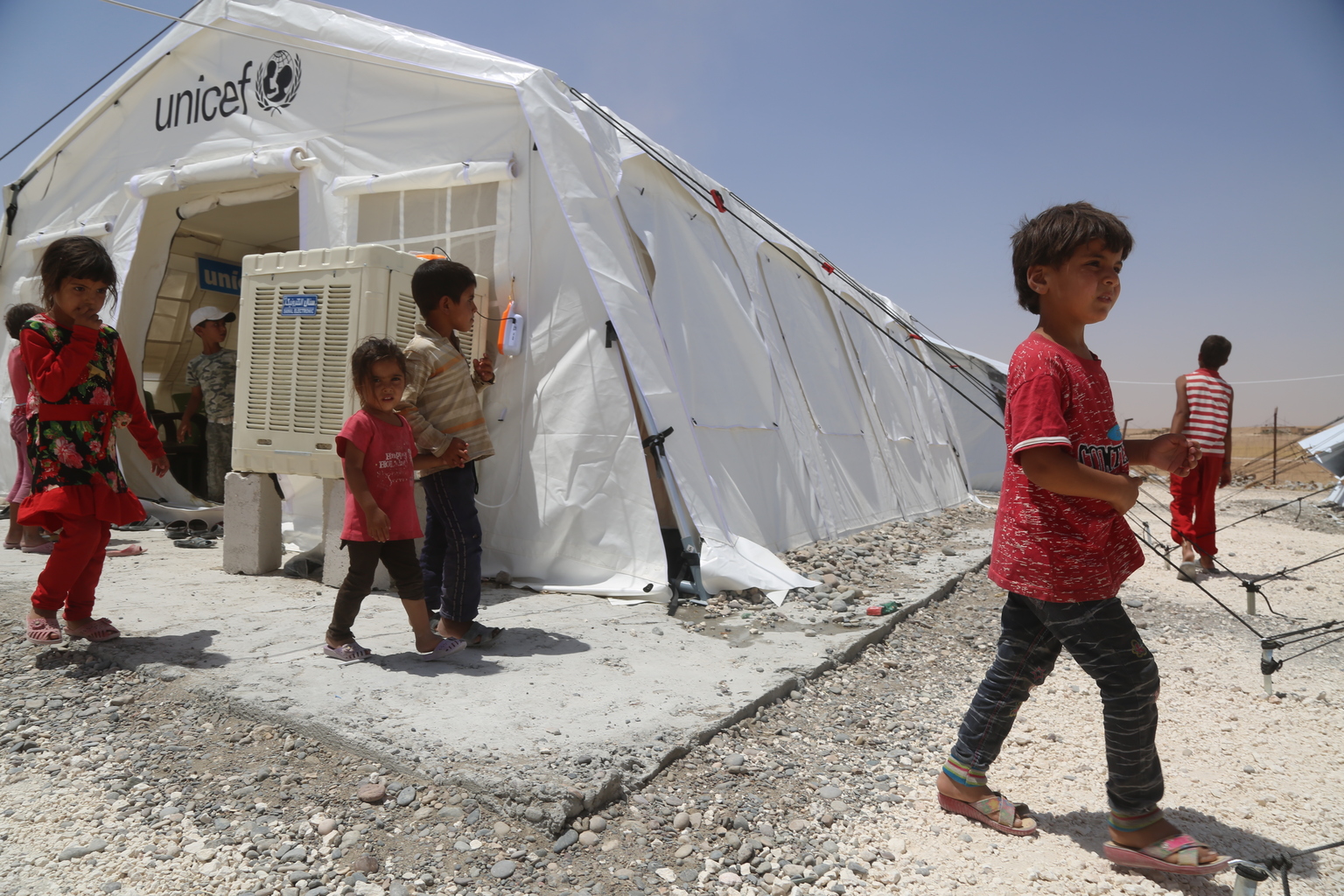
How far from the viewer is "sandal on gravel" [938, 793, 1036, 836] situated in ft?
6.66

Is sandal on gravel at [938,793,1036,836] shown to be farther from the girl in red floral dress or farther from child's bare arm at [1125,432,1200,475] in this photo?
the girl in red floral dress

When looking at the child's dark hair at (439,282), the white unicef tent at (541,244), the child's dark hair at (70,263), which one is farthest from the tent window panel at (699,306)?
the child's dark hair at (70,263)

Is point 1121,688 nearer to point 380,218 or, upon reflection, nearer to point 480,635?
point 480,635

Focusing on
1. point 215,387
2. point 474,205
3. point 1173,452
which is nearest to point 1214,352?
point 1173,452

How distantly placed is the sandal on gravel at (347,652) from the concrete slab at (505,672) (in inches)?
1.6

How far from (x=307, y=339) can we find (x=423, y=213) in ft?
3.93

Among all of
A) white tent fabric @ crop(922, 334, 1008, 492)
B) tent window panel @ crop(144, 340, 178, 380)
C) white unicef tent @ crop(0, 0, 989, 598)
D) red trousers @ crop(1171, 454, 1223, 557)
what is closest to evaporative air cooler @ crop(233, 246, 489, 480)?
white unicef tent @ crop(0, 0, 989, 598)

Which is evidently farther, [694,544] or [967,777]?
[694,544]

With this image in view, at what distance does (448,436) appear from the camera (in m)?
3.27

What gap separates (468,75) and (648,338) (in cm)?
188

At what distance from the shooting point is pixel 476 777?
6.70ft

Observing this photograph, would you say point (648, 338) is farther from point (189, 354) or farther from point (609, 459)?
point (189, 354)

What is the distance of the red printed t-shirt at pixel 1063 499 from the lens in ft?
6.11

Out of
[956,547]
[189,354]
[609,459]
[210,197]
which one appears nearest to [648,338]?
[609,459]
